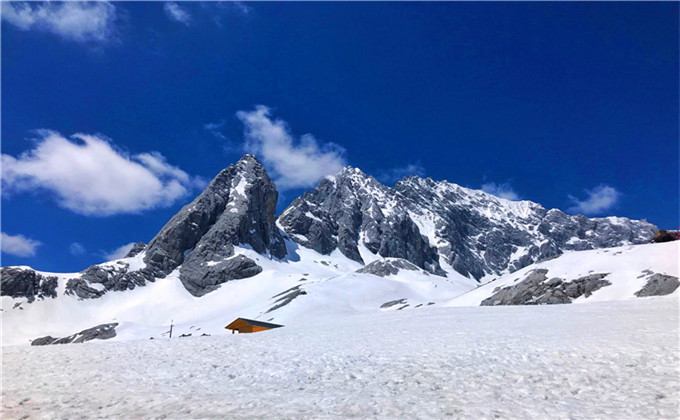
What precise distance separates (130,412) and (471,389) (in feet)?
30.4

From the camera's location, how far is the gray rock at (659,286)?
40750 mm

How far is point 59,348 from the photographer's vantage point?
1880 centimetres

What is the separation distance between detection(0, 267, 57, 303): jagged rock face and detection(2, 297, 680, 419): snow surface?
160977mm

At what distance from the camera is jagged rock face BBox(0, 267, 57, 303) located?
5610 inches

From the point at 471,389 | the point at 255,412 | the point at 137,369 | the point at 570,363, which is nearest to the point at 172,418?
the point at 255,412

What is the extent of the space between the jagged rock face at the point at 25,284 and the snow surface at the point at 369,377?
16098cm

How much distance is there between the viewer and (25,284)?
146 meters

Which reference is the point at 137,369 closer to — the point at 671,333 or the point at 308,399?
the point at 308,399

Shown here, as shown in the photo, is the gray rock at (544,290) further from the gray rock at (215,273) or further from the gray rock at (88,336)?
the gray rock at (215,273)

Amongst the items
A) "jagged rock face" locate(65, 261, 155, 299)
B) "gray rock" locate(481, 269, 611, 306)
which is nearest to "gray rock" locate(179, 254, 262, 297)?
"jagged rock face" locate(65, 261, 155, 299)

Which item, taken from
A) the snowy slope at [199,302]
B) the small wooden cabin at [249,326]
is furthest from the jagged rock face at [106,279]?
the small wooden cabin at [249,326]

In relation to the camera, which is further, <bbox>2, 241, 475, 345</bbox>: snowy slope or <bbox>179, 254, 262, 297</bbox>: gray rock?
<bbox>179, 254, 262, 297</bbox>: gray rock

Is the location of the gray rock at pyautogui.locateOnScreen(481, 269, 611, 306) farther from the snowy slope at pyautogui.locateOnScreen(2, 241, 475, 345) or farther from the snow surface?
the snowy slope at pyautogui.locateOnScreen(2, 241, 475, 345)

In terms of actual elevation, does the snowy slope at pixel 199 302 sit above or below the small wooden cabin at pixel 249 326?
above
